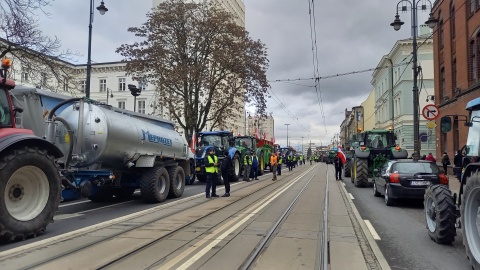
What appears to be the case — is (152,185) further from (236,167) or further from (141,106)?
(141,106)

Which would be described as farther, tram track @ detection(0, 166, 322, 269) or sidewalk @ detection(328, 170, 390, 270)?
sidewalk @ detection(328, 170, 390, 270)

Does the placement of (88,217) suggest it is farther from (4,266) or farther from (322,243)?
(322,243)

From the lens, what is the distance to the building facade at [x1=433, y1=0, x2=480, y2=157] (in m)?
26.9

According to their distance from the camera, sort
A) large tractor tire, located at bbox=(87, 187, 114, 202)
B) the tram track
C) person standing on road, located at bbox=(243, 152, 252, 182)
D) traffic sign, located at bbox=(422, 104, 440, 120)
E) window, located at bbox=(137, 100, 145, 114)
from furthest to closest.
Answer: window, located at bbox=(137, 100, 145, 114)
person standing on road, located at bbox=(243, 152, 252, 182)
traffic sign, located at bbox=(422, 104, 440, 120)
large tractor tire, located at bbox=(87, 187, 114, 202)
the tram track

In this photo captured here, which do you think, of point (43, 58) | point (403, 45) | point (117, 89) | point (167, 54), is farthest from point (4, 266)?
point (117, 89)

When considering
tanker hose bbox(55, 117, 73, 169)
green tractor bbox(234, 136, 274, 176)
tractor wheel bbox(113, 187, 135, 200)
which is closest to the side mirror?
tanker hose bbox(55, 117, 73, 169)

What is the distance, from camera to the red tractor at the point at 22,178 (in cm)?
712

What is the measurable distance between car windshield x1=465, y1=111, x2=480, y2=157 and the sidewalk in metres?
2.22

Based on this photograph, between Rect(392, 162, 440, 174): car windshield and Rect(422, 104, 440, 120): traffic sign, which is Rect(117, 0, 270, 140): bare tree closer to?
Rect(422, 104, 440, 120): traffic sign

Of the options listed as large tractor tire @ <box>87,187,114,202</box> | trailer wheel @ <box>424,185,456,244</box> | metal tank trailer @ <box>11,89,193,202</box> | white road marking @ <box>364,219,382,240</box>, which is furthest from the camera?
large tractor tire @ <box>87,187,114,202</box>

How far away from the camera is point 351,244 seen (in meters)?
7.42

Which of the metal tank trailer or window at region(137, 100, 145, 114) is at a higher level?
window at region(137, 100, 145, 114)

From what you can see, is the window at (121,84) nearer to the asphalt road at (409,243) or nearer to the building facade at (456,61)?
the building facade at (456,61)

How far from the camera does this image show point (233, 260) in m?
6.19
